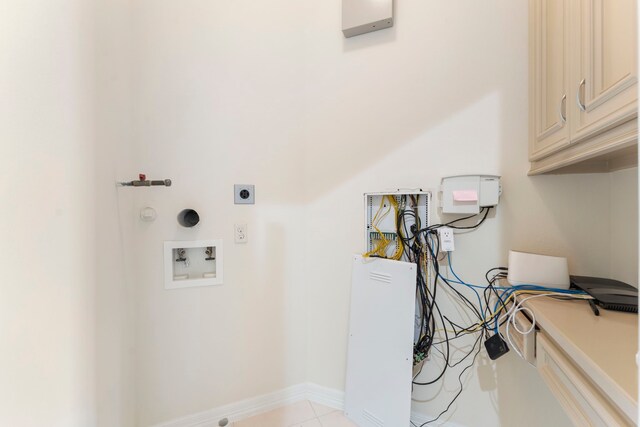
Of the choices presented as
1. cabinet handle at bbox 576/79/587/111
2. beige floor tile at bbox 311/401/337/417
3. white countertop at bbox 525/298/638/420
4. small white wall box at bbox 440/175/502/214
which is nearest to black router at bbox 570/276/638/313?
white countertop at bbox 525/298/638/420

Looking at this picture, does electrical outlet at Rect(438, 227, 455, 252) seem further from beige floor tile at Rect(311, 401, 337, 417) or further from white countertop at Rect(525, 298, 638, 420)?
beige floor tile at Rect(311, 401, 337, 417)

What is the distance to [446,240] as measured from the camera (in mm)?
1314

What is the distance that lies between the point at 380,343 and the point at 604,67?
1444 millimetres

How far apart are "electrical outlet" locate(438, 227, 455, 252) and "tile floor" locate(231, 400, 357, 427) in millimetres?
1199

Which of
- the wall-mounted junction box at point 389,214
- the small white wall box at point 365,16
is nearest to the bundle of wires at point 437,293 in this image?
the wall-mounted junction box at point 389,214

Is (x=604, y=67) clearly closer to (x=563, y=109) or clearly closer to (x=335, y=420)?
(x=563, y=109)

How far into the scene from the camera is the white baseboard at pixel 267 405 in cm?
143

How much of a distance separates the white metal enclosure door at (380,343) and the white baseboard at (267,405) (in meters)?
0.17

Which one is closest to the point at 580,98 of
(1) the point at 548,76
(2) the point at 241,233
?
(1) the point at 548,76

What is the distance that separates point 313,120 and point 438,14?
3.02ft

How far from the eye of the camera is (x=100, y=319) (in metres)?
0.97

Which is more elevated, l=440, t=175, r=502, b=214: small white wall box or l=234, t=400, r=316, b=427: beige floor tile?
l=440, t=175, r=502, b=214: small white wall box

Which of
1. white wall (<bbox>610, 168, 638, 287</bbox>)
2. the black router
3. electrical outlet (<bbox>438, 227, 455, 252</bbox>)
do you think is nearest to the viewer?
the black router

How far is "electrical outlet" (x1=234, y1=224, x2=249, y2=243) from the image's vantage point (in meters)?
1.53
